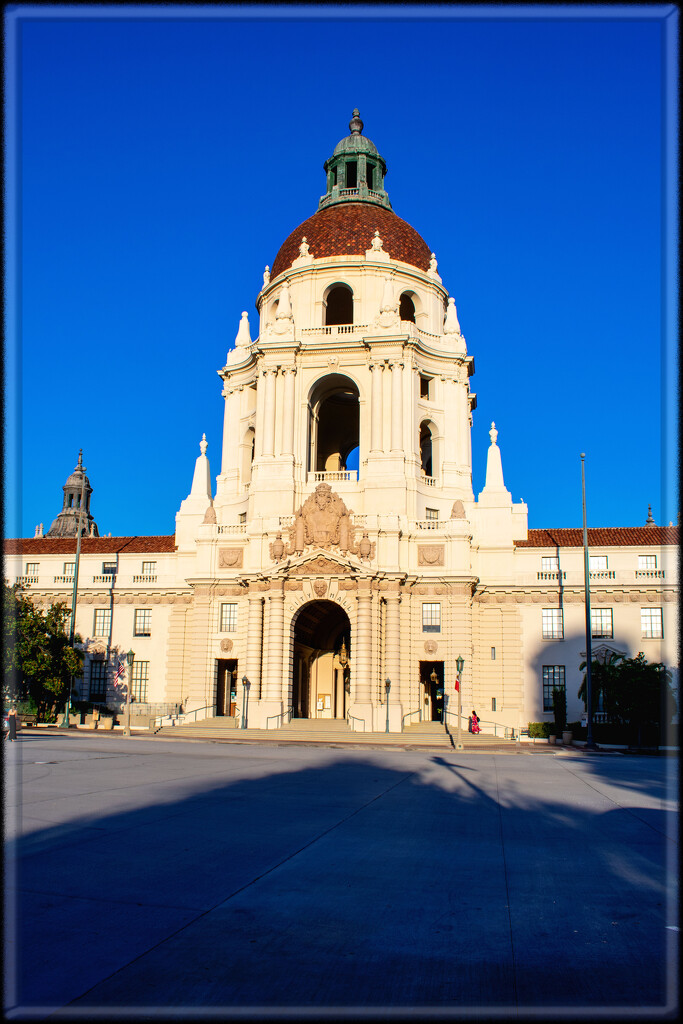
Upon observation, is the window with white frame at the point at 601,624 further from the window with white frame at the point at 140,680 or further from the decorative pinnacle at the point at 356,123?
the decorative pinnacle at the point at 356,123

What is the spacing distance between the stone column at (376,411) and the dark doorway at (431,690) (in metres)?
14.2

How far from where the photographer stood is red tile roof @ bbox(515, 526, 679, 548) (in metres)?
54.5

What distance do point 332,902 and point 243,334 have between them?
59.1 meters

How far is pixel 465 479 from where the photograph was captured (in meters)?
58.8

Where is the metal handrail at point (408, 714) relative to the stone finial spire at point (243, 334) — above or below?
below

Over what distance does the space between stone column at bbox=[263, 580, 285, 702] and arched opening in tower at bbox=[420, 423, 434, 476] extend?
1726 centimetres

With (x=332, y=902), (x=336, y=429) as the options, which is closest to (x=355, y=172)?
(x=336, y=429)

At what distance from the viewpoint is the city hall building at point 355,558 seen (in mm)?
50594

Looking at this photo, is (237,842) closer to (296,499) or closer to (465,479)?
(296,499)

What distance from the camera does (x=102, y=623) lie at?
59.1 m

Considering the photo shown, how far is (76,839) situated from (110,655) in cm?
4735

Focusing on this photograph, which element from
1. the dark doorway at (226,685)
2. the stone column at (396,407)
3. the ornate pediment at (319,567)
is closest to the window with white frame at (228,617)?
the dark doorway at (226,685)

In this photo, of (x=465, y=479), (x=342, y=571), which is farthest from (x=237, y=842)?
(x=465, y=479)

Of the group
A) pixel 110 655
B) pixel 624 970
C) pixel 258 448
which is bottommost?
pixel 110 655
